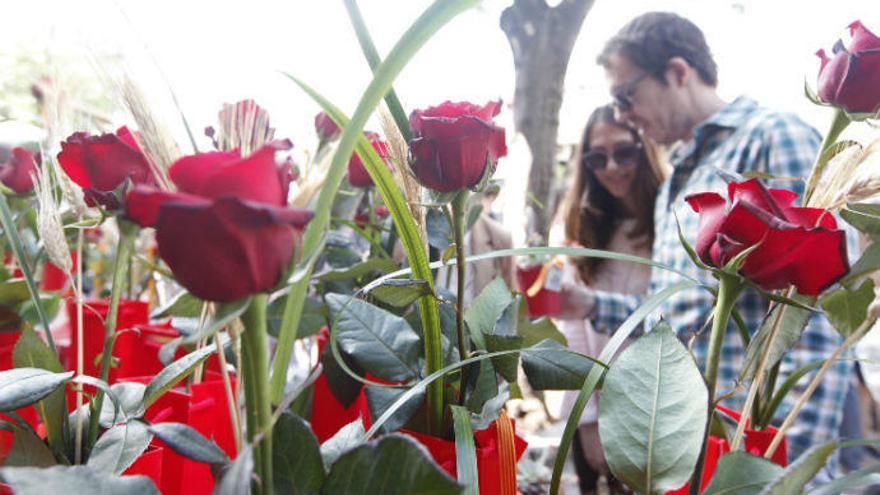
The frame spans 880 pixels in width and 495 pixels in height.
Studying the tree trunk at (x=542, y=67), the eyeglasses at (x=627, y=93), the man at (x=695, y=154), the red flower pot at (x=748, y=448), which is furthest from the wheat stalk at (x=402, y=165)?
the tree trunk at (x=542, y=67)

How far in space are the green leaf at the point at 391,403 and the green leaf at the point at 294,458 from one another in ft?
0.24

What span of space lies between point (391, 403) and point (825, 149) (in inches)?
12.2

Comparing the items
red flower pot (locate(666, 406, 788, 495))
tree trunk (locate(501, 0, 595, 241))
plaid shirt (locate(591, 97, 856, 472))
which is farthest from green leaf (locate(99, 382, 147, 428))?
tree trunk (locate(501, 0, 595, 241))

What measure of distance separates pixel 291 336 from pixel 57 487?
0.32ft

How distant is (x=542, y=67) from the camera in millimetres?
2439

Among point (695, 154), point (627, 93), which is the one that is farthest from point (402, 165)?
point (627, 93)

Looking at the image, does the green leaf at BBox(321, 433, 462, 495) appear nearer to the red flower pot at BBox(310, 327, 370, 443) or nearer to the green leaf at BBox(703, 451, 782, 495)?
the green leaf at BBox(703, 451, 782, 495)

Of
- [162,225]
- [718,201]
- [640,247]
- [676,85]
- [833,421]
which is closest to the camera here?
[162,225]

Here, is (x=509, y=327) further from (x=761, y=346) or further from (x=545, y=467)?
(x=545, y=467)

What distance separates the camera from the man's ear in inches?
57.4

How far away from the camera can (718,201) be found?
1.10 ft

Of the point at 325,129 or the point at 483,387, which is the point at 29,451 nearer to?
the point at 483,387

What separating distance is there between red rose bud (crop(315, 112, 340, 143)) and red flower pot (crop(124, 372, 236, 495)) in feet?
1.04

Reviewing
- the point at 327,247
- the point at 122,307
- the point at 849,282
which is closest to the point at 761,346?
the point at 849,282
